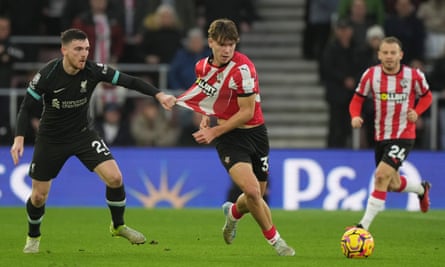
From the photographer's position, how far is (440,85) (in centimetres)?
2191

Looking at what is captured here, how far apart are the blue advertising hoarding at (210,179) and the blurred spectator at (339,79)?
5.79 feet

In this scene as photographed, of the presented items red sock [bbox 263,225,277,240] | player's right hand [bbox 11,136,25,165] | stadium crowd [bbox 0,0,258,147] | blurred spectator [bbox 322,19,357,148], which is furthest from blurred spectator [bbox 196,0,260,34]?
red sock [bbox 263,225,277,240]

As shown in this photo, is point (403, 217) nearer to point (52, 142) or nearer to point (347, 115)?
point (347, 115)

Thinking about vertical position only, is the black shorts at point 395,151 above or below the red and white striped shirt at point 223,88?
below

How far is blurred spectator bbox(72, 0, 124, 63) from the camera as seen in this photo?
71.7ft

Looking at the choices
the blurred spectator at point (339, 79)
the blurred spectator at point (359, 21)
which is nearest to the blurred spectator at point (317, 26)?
the blurred spectator at point (359, 21)

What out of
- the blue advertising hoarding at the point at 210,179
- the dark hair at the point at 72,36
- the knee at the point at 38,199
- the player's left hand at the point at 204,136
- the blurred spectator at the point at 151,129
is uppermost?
the dark hair at the point at 72,36

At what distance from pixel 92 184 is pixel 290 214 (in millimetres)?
3857

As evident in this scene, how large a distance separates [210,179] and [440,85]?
4742 millimetres

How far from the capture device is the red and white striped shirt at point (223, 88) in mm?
12047

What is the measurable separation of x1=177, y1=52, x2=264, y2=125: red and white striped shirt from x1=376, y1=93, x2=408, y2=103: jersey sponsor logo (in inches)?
111

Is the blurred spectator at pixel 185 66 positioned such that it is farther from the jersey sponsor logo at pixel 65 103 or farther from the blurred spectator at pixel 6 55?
the jersey sponsor logo at pixel 65 103

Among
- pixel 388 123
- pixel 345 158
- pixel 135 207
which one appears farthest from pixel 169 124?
pixel 388 123

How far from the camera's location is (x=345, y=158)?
20.2 m
